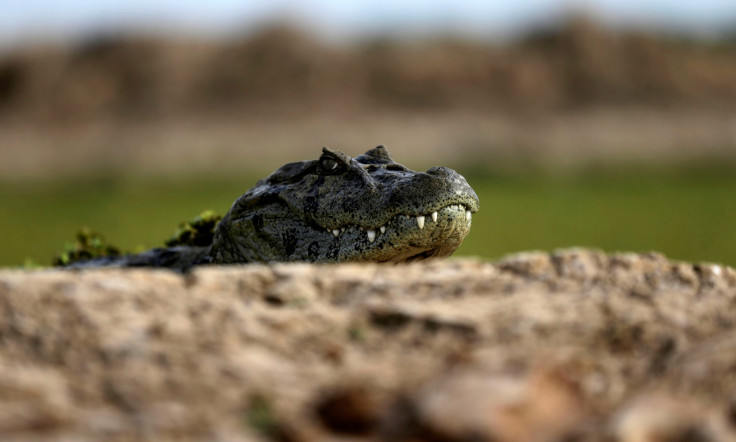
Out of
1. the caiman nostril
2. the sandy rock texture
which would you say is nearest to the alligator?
the caiman nostril

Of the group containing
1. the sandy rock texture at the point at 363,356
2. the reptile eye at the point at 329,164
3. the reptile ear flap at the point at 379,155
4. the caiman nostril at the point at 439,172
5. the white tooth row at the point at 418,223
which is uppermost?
the reptile ear flap at the point at 379,155

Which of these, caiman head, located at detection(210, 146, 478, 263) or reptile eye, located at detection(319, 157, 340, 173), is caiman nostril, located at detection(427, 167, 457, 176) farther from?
reptile eye, located at detection(319, 157, 340, 173)

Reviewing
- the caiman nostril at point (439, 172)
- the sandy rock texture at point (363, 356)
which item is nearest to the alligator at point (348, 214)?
the caiman nostril at point (439, 172)

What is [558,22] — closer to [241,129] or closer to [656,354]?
[241,129]

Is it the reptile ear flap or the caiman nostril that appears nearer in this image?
the caiman nostril

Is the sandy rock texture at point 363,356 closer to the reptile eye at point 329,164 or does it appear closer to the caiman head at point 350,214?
the caiman head at point 350,214

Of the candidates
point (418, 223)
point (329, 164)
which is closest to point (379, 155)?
point (329, 164)

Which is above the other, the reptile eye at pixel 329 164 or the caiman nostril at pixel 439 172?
the reptile eye at pixel 329 164

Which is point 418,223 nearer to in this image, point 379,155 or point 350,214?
point 350,214

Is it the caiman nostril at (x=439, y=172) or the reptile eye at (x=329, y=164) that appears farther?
the reptile eye at (x=329, y=164)
